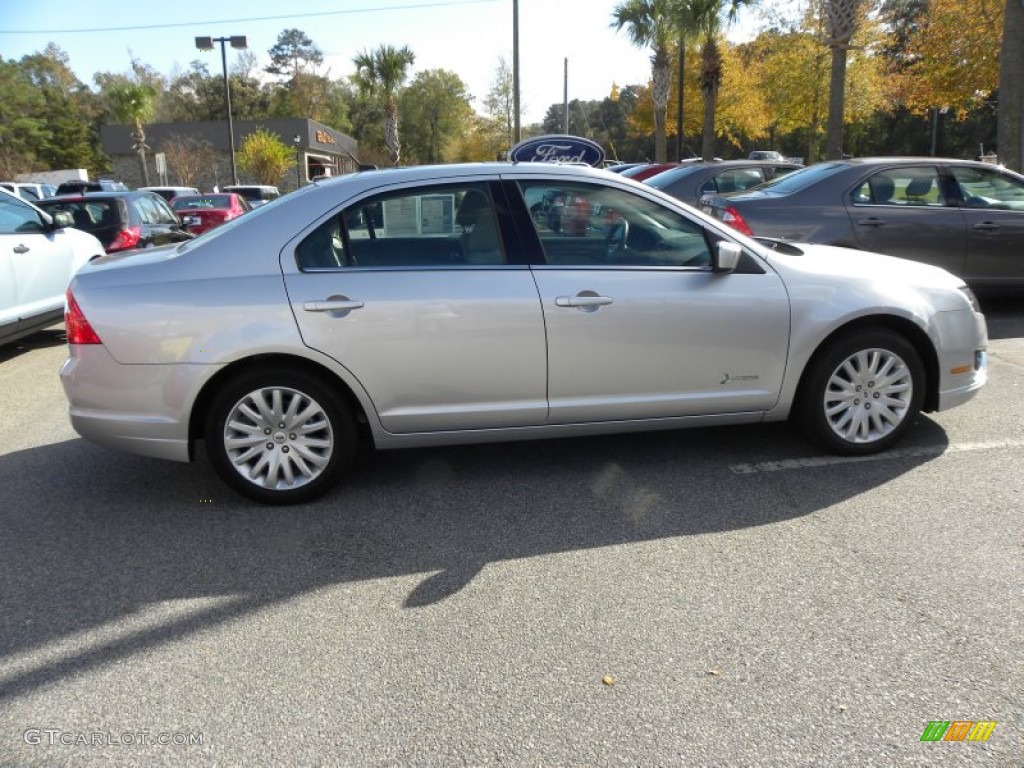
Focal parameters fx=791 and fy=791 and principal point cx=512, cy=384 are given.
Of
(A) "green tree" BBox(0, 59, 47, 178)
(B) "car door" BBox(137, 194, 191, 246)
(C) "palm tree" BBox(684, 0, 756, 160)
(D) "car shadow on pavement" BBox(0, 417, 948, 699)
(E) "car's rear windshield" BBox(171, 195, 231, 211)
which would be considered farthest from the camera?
(A) "green tree" BBox(0, 59, 47, 178)

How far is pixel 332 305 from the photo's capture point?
382 cm

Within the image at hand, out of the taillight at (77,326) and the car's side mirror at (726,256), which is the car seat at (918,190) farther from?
the taillight at (77,326)

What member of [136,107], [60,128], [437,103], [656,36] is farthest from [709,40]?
[60,128]

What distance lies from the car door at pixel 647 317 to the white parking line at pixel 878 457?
0.34 m

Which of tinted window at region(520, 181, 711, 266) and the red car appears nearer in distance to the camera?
tinted window at region(520, 181, 711, 266)

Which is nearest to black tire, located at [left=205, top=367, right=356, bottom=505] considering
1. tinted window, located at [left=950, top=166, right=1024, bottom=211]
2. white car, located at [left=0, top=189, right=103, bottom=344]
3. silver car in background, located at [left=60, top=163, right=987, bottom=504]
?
silver car in background, located at [left=60, top=163, right=987, bottom=504]

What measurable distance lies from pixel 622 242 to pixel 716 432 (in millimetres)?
1524

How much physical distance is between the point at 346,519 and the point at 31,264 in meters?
5.23

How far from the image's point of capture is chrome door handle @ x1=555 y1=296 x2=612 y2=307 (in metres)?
3.98

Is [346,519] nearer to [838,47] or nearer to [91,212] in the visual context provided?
[91,212]

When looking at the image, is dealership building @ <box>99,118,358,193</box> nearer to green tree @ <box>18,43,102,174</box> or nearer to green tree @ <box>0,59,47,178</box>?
green tree @ <box>0,59,47,178</box>

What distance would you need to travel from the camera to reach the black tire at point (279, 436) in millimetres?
3850

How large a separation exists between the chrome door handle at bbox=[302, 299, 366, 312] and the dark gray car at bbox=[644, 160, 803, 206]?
656cm

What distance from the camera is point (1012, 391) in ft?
18.8
